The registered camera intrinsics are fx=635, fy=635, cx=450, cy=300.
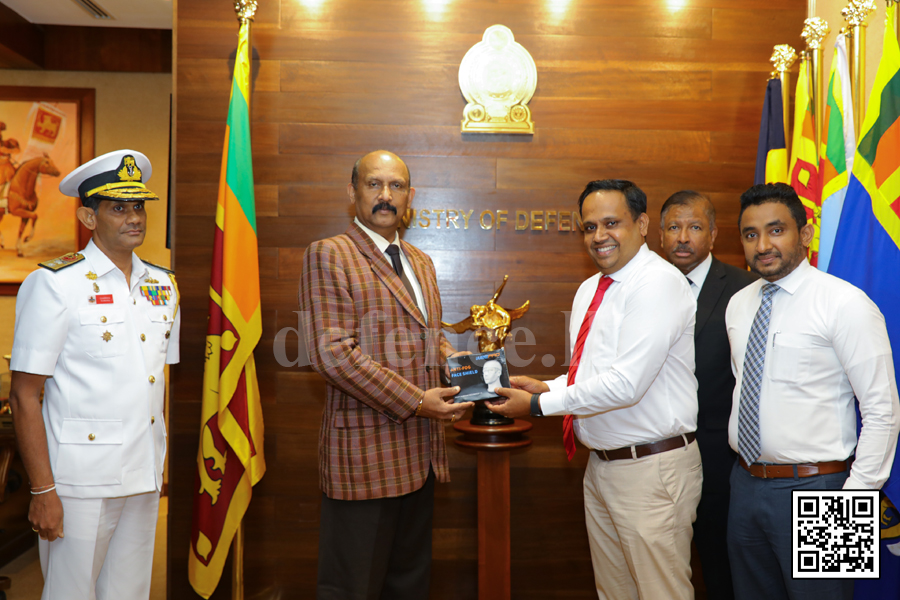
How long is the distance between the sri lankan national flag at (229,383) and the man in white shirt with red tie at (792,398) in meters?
2.01

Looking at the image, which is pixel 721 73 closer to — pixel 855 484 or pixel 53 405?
pixel 855 484

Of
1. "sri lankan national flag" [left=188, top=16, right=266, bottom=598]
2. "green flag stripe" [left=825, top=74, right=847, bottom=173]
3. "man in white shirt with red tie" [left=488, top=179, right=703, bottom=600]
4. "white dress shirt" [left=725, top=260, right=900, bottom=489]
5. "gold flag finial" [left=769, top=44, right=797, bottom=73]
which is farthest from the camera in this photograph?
"gold flag finial" [left=769, top=44, right=797, bottom=73]

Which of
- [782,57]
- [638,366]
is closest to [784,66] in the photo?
[782,57]

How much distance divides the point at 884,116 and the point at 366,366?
218 cm

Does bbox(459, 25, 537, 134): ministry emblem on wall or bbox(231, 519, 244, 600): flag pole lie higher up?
bbox(459, 25, 537, 134): ministry emblem on wall

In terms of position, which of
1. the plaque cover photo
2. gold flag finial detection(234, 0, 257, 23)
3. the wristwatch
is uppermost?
gold flag finial detection(234, 0, 257, 23)

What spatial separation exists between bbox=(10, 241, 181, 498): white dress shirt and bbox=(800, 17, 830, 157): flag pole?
9.86ft

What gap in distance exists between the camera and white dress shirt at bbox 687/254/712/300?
2.64m

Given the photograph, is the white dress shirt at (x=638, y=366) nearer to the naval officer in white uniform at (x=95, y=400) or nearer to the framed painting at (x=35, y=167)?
the naval officer in white uniform at (x=95, y=400)

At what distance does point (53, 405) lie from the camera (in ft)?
6.55

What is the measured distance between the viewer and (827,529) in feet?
6.18

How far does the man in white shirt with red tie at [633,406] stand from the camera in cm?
202

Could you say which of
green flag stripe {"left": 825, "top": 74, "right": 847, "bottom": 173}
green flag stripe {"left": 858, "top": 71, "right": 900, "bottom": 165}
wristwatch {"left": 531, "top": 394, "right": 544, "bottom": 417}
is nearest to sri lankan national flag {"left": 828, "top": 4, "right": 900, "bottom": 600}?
green flag stripe {"left": 858, "top": 71, "right": 900, "bottom": 165}

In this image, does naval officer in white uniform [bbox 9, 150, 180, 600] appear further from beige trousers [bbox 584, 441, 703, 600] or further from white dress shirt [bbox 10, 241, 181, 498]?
beige trousers [bbox 584, 441, 703, 600]
